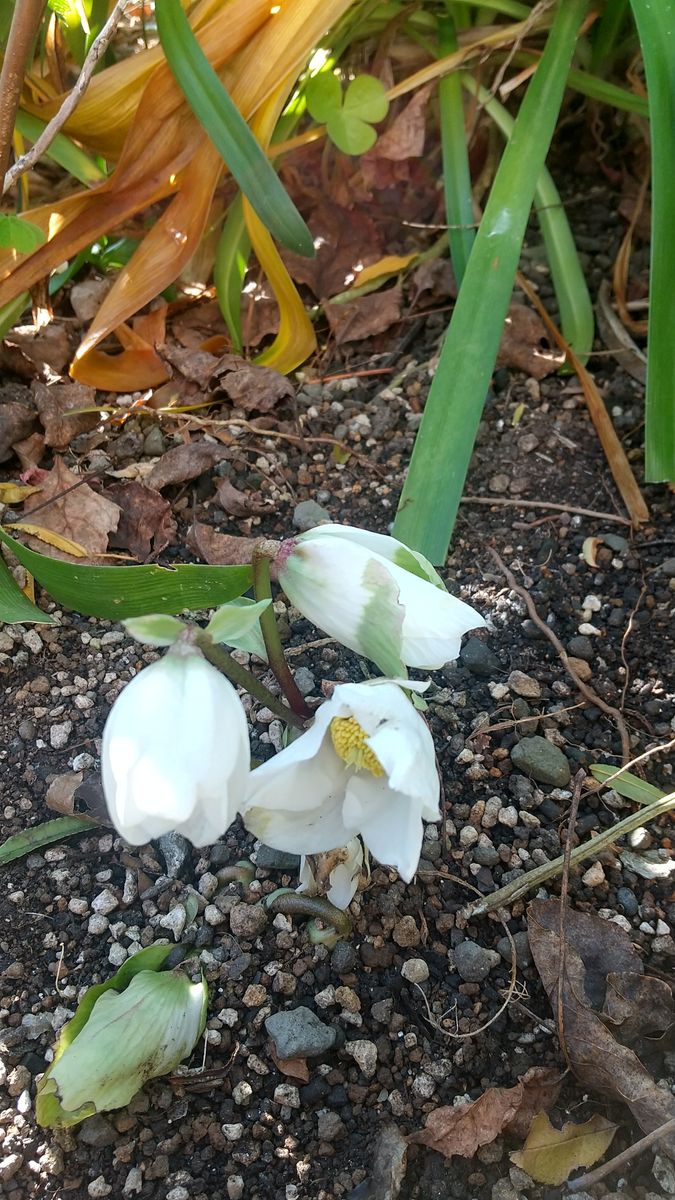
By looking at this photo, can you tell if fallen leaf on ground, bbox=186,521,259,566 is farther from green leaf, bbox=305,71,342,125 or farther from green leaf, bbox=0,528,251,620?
green leaf, bbox=305,71,342,125

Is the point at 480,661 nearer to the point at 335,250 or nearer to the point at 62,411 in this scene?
the point at 62,411

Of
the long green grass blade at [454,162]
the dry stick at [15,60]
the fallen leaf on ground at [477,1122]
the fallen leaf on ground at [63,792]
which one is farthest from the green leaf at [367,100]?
the fallen leaf on ground at [477,1122]

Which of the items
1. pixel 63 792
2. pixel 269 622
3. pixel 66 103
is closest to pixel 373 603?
pixel 269 622

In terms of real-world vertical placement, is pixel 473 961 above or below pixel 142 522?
below

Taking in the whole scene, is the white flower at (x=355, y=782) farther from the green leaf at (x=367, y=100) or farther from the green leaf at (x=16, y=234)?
the green leaf at (x=367, y=100)

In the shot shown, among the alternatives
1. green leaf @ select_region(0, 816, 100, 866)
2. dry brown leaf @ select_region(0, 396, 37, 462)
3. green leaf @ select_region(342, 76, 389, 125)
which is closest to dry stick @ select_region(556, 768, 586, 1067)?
green leaf @ select_region(0, 816, 100, 866)

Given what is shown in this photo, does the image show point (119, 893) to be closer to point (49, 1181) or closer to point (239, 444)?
point (49, 1181)
